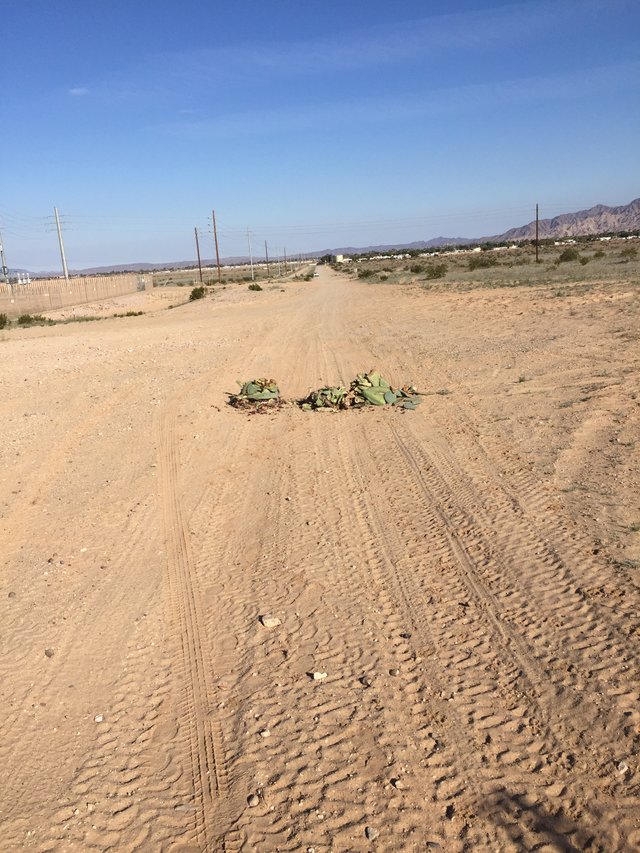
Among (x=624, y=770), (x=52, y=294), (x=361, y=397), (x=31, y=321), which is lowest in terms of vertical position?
(x=624, y=770)

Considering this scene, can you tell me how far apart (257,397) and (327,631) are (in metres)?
7.79

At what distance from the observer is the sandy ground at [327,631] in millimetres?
3447

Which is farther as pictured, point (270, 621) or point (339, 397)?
point (339, 397)

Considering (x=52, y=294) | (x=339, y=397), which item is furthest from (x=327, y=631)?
(x=52, y=294)

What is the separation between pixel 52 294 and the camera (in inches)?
1921

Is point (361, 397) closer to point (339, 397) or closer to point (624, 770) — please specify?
point (339, 397)

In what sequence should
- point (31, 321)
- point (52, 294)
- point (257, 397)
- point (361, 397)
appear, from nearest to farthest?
1. point (361, 397)
2. point (257, 397)
3. point (31, 321)
4. point (52, 294)

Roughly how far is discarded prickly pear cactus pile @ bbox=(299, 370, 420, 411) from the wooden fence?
34.3 metres

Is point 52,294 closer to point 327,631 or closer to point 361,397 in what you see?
point 361,397

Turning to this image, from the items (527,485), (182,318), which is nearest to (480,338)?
(527,485)

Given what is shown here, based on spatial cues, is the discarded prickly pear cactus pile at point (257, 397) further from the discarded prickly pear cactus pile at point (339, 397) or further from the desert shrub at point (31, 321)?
the desert shrub at point (31, 321)

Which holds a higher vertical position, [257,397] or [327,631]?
[257,397]

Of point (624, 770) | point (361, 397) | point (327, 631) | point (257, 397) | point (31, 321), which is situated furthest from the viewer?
point (31, 321)

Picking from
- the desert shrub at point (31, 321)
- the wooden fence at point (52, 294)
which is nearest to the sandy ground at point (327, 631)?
the desert shrub at point (31, 321)
